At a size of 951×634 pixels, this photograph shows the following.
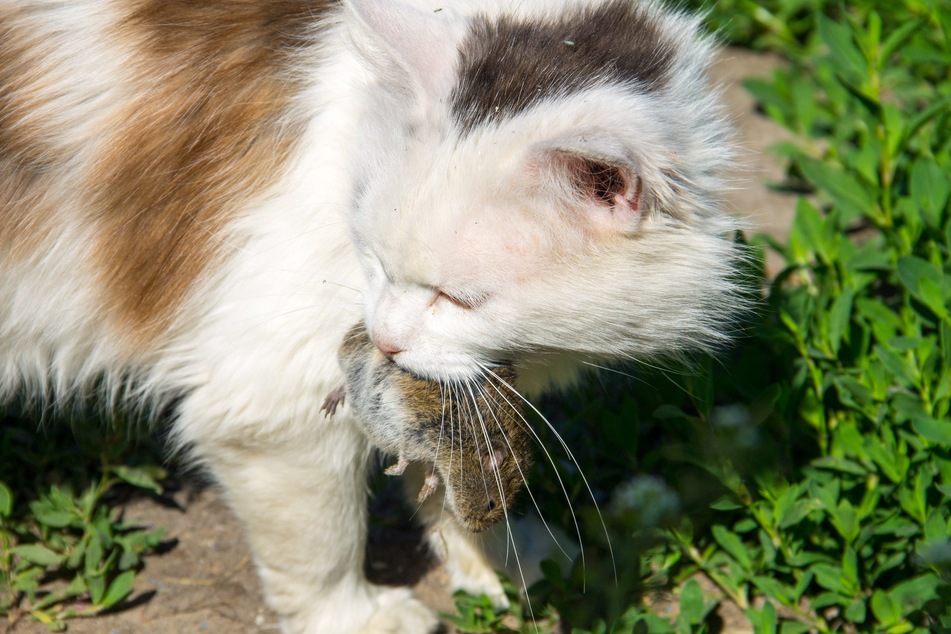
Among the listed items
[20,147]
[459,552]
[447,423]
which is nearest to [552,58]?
[447,423]

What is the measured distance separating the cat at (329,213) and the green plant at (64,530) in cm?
36

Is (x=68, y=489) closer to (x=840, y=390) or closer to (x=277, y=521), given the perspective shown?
(x=277, y=521)

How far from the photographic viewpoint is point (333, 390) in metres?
2.03

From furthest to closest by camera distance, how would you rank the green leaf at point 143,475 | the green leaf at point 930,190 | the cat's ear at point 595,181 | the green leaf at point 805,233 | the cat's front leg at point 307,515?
the green leaf at point 805,233 → the green leaf at point 930,190 → the green leaf at point 143,475 → the cat's front leg at point 307,515 → the cat's ear at point 595,181

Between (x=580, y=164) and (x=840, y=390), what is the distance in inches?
54.3

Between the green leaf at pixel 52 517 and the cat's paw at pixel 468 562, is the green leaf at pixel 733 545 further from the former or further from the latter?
the green leaf at pixel 52 517

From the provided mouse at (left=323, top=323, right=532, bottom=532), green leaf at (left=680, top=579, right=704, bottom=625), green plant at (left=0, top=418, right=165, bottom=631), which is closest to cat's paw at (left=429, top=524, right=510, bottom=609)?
green leaf at (left=680, top=579, right=704, bottom=625)

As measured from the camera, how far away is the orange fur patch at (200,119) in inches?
81.0

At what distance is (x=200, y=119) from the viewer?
207 centimetres

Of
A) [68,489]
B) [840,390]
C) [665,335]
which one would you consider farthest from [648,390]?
[68,489]

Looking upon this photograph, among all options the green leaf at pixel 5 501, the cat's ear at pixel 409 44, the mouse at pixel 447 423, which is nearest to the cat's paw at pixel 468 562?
the mouse at pixel 447 423

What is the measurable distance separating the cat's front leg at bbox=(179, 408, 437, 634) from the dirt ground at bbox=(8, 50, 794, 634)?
181 mm

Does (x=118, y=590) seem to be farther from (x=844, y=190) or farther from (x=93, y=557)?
(x=844, y=190)

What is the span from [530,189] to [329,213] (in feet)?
1.70
